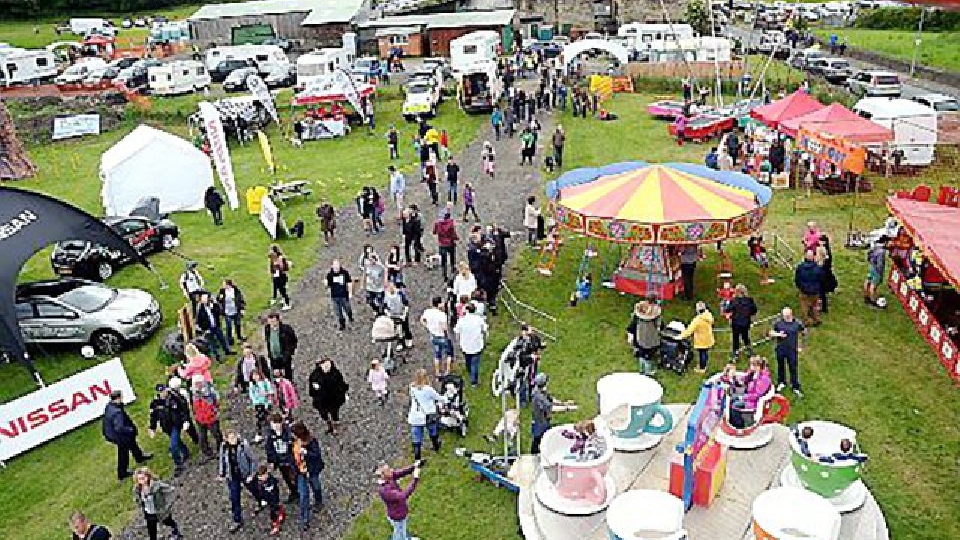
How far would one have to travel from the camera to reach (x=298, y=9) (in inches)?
1955

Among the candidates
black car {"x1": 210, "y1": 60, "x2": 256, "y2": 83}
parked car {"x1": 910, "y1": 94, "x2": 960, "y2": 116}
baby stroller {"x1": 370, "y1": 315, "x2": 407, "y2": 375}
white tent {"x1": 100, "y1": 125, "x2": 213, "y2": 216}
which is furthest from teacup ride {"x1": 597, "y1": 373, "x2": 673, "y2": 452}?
black car {"x1": 210, "y1": 60, "x2": 256, "y2": 83}

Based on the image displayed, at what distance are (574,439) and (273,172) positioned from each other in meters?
19.8

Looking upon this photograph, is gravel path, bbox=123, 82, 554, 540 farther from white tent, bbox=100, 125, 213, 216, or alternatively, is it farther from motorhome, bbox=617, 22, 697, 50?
motorhome, bbox=617, 22, 697, 50

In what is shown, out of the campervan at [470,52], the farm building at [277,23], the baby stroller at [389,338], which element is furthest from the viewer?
the farm building at [277,23]

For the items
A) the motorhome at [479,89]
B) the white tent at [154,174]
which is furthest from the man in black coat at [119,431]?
the motorhome at [479,89]

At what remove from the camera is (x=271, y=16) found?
48844mm

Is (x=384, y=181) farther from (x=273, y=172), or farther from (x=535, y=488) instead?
(x=535, y=488)

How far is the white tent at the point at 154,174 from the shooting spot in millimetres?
22359

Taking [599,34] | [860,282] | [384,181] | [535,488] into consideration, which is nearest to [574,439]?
[535,488]

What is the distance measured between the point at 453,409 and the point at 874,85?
88.2ft

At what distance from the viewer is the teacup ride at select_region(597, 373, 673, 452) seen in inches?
381

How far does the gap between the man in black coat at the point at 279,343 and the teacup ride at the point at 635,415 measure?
5196 millimetres

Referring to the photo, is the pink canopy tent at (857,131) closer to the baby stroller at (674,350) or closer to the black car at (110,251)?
the baby stroller at (674,350)

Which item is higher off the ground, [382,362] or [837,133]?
[837,133]
